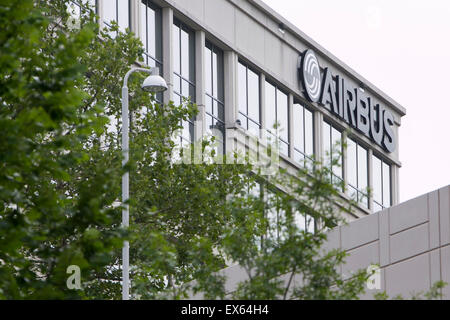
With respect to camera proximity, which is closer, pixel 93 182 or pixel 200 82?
pixel 93 182

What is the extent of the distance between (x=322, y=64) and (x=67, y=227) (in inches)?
1546

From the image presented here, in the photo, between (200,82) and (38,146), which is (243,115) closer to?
(200,82)

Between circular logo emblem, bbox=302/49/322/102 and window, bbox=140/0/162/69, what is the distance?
1018 centimetres

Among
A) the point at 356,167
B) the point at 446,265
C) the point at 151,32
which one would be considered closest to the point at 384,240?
the point at 446,265

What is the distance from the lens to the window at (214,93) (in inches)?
1732

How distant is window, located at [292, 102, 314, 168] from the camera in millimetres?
50469

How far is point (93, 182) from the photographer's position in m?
14.1

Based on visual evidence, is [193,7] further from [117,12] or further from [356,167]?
[356,167]

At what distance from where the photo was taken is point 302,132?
5119cm

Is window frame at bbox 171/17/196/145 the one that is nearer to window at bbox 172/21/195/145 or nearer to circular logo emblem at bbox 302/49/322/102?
window at bbox 172/21/195/145

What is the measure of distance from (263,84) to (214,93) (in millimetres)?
3735

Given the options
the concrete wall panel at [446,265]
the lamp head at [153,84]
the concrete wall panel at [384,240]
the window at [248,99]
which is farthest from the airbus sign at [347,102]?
the concrete wall panel at [446,265]

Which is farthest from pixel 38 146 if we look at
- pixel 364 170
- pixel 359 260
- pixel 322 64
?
pixel 364 170

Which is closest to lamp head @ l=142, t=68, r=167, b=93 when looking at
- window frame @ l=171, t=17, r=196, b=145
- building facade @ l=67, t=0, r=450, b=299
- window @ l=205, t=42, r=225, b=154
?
building facade @ l=67, t=0, r=450, b=299
